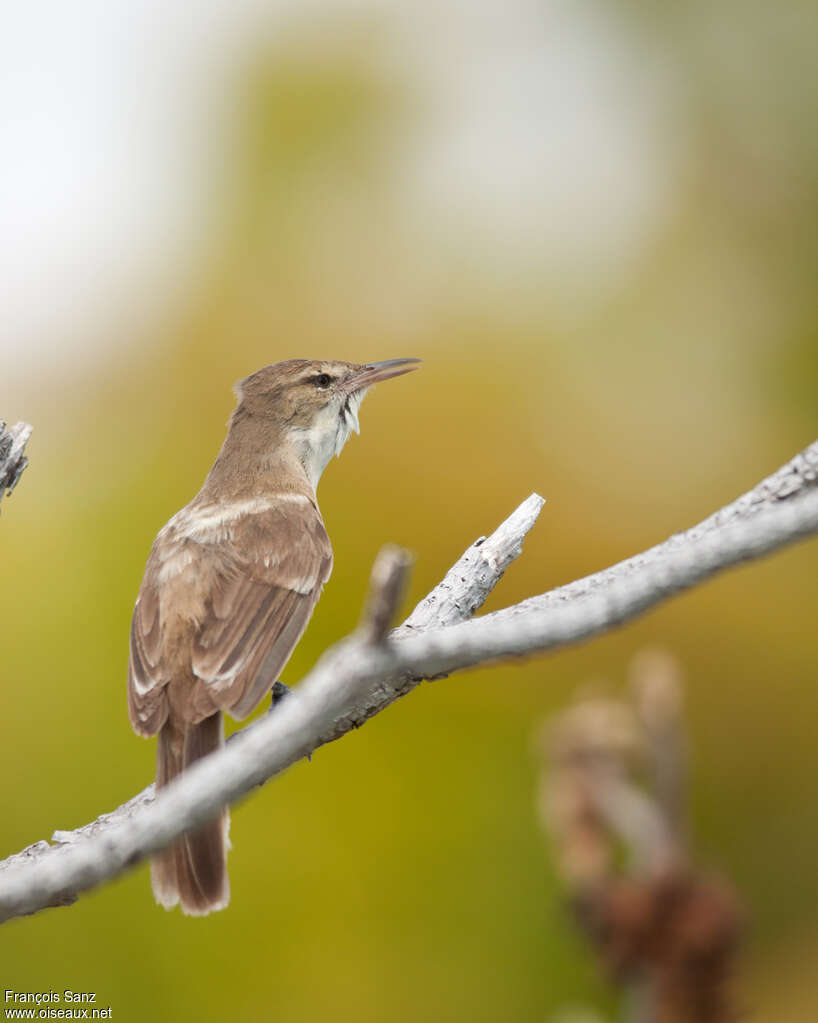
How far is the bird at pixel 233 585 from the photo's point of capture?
147 inches

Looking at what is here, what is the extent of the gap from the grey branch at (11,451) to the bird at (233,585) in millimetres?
815

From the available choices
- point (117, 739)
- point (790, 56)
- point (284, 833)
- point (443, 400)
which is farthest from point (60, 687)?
point (790, 56)

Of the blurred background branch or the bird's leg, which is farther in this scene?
the bird's leg

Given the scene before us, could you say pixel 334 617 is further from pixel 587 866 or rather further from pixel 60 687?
pixel 587 866

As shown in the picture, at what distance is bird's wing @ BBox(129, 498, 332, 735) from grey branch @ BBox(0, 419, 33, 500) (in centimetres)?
81

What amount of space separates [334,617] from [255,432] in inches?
75.9

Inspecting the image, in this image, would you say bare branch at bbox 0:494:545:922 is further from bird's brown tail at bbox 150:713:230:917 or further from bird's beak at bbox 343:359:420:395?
bird's beak at bbox 343:359:420:395

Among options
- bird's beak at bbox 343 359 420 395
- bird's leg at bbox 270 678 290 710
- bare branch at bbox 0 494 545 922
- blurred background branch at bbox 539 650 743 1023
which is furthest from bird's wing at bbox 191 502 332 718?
blurred background branch at bbox 539 650 743 1023

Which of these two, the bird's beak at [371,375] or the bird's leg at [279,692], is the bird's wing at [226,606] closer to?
the bird's leg at [279,692]

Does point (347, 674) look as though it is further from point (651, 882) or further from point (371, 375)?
point (371, 375)

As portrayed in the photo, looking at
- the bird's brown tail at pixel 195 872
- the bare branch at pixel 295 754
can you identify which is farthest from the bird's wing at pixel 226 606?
the bird's brown tail at pixel 195 872

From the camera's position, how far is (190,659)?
3.89 meters

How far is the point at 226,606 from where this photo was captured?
4.11m

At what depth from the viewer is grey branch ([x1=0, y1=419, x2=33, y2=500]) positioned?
339cm
